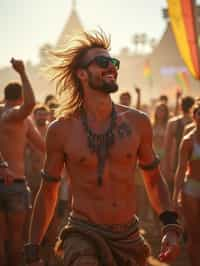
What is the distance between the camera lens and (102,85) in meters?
4.46

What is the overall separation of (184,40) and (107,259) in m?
7.53

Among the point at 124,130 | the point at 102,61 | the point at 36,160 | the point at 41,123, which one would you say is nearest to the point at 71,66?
the point at 102,61

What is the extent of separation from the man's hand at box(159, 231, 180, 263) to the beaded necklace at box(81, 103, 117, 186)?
518 millimetres

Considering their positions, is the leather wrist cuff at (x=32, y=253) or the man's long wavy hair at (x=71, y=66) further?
the man's long wavy hair at (x=71, y=66)

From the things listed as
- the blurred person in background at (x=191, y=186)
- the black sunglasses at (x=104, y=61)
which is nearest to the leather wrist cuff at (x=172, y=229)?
the black sunglasses at (x=104, y=61)

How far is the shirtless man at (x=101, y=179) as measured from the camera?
4.32m

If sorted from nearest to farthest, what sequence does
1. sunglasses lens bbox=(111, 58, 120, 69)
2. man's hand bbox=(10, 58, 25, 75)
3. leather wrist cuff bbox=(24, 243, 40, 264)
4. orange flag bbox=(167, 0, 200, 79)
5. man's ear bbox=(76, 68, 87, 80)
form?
leather wrist cuff bbox=(24, 243, 40, 264) < sunglasses lens bbox=(111, 58, 120, 69) < man's ear bbox=(76, 68, 87, 80) < man's hand bbox=(10, 58, 25, 75) < orange flag bbox=(167, 0, 200, 79)

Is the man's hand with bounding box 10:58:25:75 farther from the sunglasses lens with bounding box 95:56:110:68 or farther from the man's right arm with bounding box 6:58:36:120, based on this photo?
the sunglasses lens with bounding box 95:56:110:68

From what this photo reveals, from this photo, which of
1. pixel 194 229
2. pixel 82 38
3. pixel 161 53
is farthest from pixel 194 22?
pixel 161 53

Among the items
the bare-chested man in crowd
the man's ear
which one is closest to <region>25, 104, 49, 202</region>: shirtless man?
the bare-chested man in crowd

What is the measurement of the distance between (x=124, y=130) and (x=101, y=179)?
0.35m

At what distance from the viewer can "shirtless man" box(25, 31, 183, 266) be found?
170 inches

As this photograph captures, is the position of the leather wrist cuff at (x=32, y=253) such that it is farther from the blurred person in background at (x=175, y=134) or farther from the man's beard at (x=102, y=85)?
the blurred person in background at (x=175, y=134)

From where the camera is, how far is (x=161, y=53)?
112 metres
